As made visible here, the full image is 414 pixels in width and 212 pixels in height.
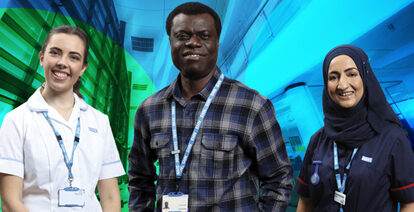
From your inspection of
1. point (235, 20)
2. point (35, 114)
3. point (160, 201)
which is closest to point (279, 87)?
point (235, 20)

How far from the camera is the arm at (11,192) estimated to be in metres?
1.29

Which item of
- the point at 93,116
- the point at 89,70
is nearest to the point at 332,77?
the point at 93,116

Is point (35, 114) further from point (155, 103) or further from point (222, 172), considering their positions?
point (222, 172)

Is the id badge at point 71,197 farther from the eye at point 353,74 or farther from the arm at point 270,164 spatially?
the eye at point 353,74

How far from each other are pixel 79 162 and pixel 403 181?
146cm

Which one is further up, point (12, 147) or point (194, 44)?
point (194, 44)

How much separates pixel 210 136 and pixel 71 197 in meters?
0.65

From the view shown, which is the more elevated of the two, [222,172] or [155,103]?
[155,103]

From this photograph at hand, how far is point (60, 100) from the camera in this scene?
1589mm

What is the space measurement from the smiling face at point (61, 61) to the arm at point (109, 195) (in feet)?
1.52

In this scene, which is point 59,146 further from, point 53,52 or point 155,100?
point 155,100

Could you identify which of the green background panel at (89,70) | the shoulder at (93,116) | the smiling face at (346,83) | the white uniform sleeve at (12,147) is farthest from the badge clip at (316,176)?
the green background panel at (89,70)

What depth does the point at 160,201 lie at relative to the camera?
1.66 m

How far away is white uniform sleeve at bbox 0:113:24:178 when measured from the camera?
1316 mm
